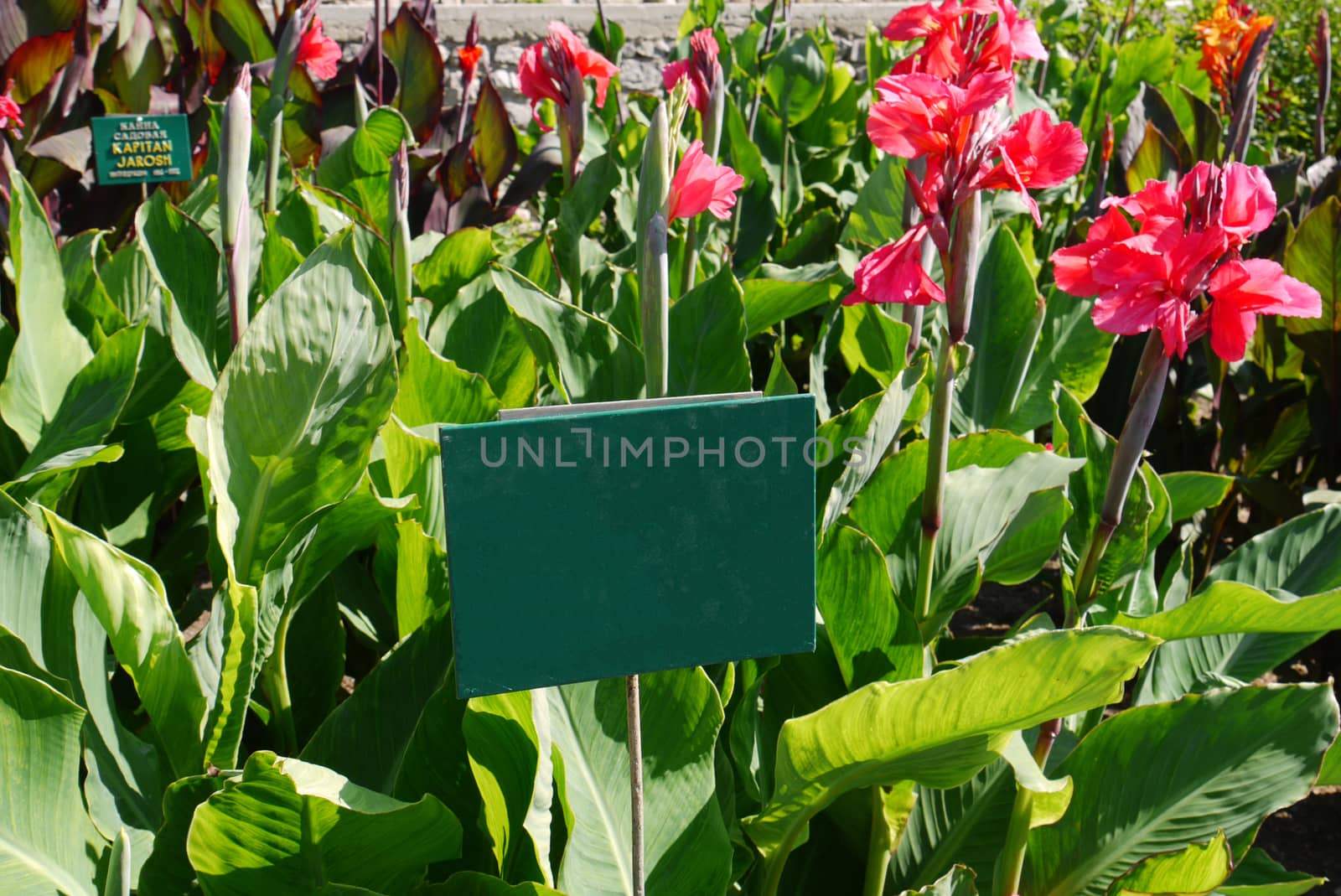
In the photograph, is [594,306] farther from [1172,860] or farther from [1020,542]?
[1172,860]

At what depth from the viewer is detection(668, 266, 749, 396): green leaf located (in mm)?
1495

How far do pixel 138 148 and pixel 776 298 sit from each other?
1.11m

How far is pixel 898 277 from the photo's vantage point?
1.00 meters

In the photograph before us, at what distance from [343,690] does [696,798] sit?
35.5 inches

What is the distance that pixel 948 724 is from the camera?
890 millimetres

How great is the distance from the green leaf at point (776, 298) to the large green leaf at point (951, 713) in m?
0.89

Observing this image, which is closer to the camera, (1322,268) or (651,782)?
(651,782)

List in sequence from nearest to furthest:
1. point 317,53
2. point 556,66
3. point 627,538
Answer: point 627,538 → point 556,66 → point 317,53

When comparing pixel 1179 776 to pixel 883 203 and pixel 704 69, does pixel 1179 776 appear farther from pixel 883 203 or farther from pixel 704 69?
pixel 883 203

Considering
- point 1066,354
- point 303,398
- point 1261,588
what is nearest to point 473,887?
point 303,398

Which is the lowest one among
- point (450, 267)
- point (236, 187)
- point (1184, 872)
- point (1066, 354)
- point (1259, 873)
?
point (1259, 873)

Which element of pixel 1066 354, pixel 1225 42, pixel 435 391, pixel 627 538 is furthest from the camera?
pixel 1225 42

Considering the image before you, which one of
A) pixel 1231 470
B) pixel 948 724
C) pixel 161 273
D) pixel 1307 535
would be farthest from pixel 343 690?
pixel 1231 470

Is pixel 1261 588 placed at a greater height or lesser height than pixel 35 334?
lesser
